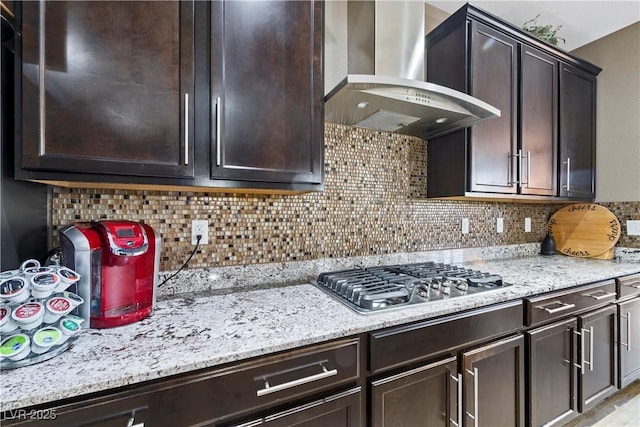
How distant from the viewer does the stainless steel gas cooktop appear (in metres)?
1.13

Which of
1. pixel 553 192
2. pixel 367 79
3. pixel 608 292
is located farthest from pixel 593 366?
pixel 367 79

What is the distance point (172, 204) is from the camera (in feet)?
4.37

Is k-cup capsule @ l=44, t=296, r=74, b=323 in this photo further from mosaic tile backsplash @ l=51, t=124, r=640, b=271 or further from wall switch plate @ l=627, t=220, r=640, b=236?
wall switch plate @ l=627, t=220, r=640, b=236

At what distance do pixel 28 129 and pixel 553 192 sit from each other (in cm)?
286

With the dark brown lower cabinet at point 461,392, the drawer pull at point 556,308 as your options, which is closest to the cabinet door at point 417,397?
the dark brown lower cabinet at point 461,392

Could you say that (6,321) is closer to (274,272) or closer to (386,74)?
(274,272)

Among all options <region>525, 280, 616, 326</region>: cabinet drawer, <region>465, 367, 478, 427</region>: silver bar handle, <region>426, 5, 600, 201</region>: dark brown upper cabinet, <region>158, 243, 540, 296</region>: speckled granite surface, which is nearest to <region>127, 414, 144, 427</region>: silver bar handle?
<region>158, 243, 540, 296</region>: speckled granite surface

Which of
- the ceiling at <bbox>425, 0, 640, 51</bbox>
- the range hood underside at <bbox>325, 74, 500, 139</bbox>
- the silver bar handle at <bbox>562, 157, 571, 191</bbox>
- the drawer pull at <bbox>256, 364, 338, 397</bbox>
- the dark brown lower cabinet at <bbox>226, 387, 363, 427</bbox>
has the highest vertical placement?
the ceiling at <bbox>425, 0, 640, 51</bbox>

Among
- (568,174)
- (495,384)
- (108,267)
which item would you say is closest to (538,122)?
(568,174)

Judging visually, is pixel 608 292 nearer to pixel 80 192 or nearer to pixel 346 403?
pixel 346 403

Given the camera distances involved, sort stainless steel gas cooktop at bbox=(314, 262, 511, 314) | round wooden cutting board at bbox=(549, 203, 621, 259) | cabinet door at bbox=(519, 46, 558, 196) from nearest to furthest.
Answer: stainless steel gas cooktop at bbox=(314, 262, 511, 314)
cabinet door at bbox=(519, 46, 558, 196)
round wooden cutting board at bbox=(549, 203, 621, 259)

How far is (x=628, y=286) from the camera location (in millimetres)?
1842

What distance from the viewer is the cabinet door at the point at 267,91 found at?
3.61 ft

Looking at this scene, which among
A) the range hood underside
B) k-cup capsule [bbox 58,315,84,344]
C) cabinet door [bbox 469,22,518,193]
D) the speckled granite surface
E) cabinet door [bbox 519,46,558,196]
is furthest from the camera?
cabinet door [bbox 519,46,558,196]
